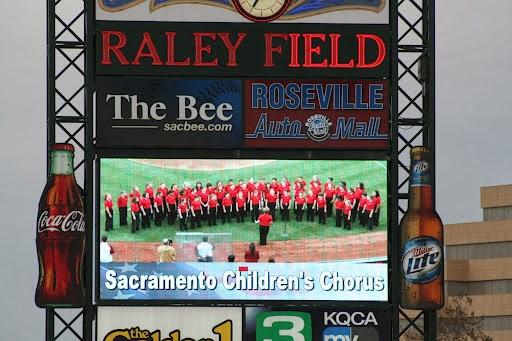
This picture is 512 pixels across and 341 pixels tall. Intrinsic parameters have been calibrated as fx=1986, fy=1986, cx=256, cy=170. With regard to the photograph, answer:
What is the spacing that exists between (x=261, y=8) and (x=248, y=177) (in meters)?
3.26

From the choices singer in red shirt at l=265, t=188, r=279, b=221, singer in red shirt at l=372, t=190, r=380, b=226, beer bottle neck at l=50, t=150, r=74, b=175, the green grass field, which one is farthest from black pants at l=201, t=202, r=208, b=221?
singer in red shirt at l=372, t=190, r=380, b=226

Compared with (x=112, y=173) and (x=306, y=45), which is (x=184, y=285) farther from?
Answer: (x=306, y=45)

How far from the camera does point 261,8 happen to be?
123 feet

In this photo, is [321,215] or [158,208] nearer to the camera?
[158,208]

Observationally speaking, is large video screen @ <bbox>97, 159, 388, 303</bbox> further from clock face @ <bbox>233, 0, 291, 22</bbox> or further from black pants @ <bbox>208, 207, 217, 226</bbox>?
clock face @ <bbox>233, 0, 291, 22</bbox>

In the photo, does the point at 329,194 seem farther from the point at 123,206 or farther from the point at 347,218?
the point at 123,206

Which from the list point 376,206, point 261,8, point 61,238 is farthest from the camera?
point 261,8

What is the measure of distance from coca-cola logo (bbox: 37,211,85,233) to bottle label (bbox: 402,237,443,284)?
6001mm

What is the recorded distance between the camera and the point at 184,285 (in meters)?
36.5

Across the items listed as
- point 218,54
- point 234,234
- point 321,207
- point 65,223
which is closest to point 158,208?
point 234,234

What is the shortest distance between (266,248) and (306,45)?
3.91 metres

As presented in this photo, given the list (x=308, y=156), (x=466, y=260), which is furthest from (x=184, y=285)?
(x=466, y=260)

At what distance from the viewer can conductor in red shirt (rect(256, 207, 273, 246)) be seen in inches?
1439

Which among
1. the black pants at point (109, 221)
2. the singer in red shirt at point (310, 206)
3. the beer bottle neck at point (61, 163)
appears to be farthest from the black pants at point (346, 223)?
the beer bottle neck at point (61, 163)
